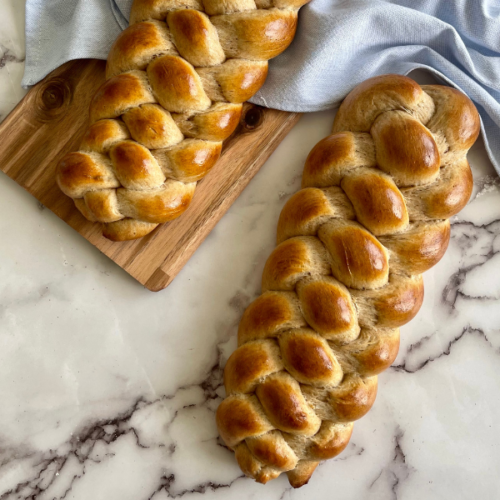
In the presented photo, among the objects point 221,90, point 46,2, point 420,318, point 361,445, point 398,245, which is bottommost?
point 361,445

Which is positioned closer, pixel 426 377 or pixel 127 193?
pixel 127 193

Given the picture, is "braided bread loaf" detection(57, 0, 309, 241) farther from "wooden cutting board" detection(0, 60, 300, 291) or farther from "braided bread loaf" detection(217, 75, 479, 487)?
"braided bread loaf" detection(217, 75, 479, 487)

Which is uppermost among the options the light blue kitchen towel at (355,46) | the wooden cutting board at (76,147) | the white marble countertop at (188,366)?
the light blue kitchen towel at (355,46)

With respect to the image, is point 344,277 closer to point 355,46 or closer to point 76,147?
point 355,46

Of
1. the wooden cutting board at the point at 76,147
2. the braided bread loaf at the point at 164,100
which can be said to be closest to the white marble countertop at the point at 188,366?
the wooden cutting board at the point at 76,147

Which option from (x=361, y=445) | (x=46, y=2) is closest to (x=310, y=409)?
(x=361, y=445)

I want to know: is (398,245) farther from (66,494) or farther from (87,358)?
(66,494)

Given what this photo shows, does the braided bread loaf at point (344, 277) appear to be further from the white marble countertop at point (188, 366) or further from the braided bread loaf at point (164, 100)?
the braided bread loaf at point (164, 100)

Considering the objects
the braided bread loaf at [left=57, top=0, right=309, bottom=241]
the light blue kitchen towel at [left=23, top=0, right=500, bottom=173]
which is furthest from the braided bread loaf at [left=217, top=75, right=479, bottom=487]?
the braided bread loaf at [left=57, top=0, right=309, bottom=241]
